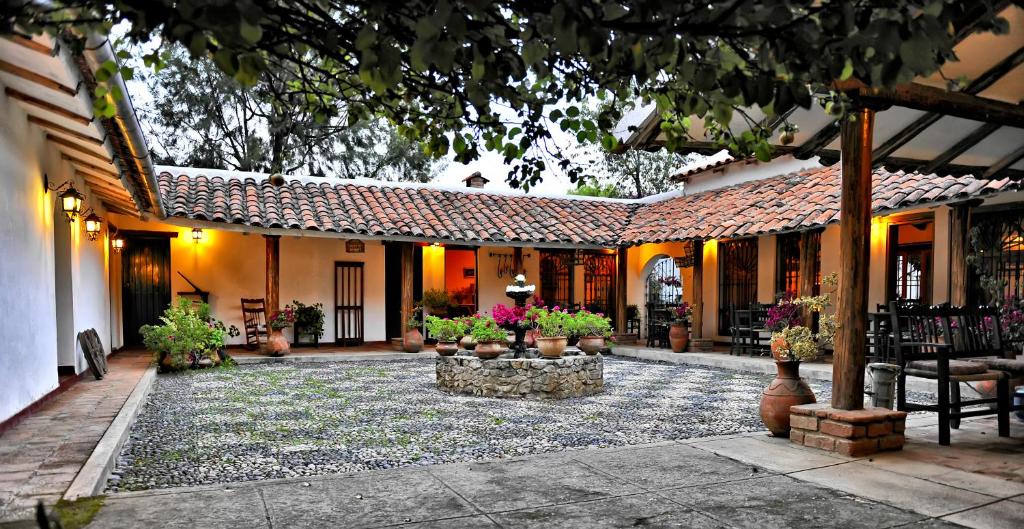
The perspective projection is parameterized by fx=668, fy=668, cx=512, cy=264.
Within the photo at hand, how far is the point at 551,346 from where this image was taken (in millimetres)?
8086

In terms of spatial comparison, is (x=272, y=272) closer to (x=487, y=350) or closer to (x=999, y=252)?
(x=487, y=350)

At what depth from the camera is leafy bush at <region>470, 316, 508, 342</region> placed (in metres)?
8.12

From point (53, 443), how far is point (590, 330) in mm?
6964

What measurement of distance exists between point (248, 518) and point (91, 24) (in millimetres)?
2391

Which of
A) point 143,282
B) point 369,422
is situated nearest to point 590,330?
point 369,422

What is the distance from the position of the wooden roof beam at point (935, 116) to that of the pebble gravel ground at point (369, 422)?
2.57 meters

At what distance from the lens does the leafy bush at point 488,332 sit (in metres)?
8.12

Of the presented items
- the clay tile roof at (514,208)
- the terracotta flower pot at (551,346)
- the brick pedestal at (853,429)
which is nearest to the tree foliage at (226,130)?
the clay tile roof at (514,208)

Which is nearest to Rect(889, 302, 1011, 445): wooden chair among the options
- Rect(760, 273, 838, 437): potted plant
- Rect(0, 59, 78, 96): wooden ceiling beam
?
Rect(760, 273, 838, 437): potted plant

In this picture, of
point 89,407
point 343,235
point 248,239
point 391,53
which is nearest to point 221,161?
point 248,239

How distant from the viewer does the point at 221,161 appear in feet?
71.2

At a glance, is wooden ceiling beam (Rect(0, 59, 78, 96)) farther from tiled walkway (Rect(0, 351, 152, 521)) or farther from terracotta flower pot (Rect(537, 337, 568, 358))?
terracotta flower pot (Rect(537, 337, 568, 358))

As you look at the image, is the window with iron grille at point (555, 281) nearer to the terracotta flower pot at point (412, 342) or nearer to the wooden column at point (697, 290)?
the wooden column at point (697, 290)

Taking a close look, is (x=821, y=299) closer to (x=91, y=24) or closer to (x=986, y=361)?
(x=986, y=361)
